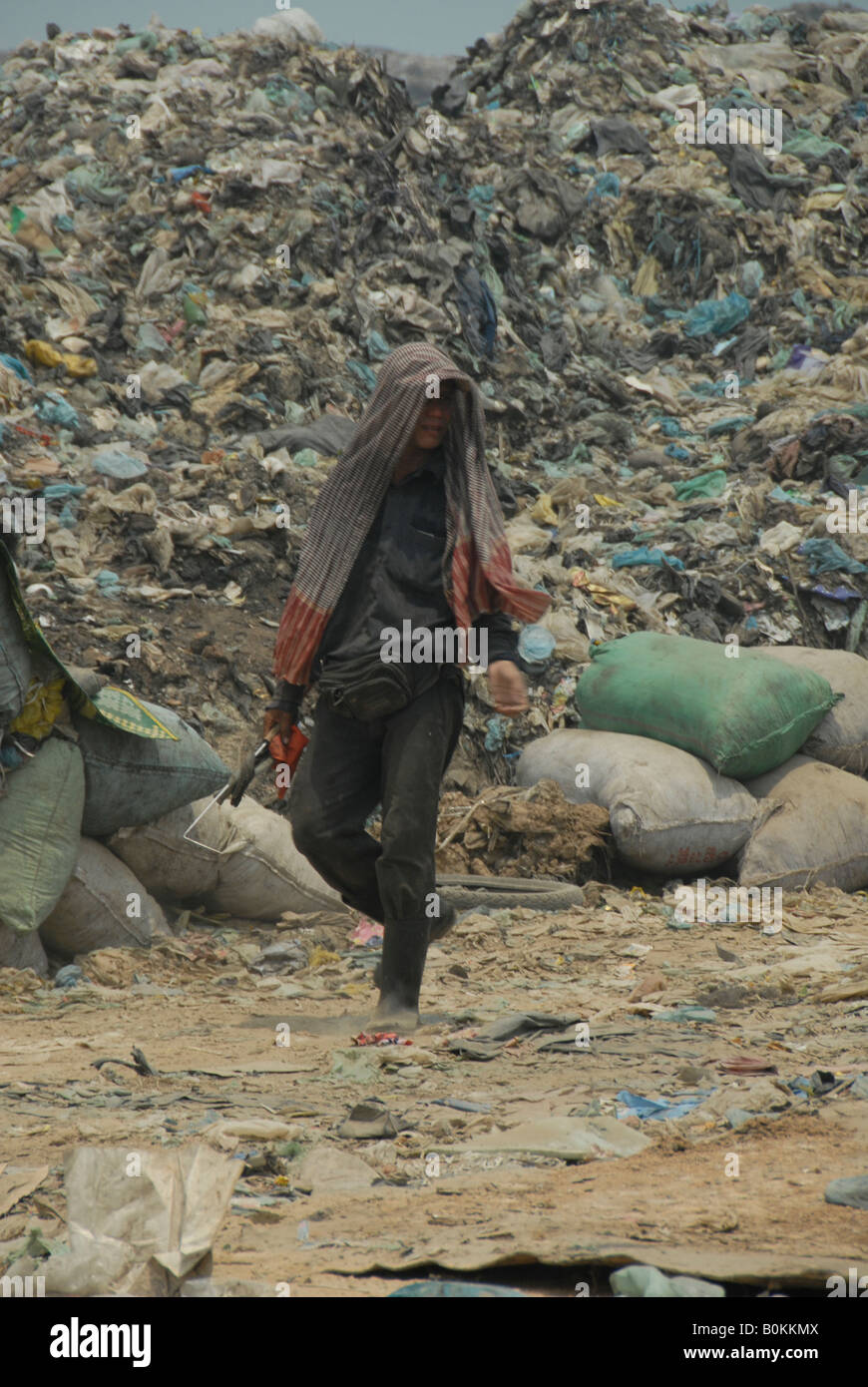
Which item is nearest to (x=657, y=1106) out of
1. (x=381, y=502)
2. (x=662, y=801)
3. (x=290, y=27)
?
(x=381, y=502)

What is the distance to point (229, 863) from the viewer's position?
4.41 m

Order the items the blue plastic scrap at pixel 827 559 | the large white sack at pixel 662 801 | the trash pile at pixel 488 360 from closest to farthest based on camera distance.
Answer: the large white sack at pixel 662 801, the trash pile at pixel 488 360, the blue plastic scrap at pixel 827 559

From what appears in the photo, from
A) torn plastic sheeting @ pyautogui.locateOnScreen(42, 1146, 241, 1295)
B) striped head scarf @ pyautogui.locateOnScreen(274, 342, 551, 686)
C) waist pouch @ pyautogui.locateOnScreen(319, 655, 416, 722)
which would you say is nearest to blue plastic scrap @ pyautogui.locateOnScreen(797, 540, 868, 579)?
striped head scarf @ pyautogui.locateOnScreen(274, 342, 551, 686)

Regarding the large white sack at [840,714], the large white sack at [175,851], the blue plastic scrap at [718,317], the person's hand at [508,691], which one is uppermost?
the blue plastic scrap at [718,317]

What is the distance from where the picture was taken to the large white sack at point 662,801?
5043 mm

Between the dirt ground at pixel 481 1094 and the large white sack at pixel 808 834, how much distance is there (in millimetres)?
349

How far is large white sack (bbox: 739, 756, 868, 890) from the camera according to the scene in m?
5.06

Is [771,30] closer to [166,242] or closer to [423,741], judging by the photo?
[166,242]

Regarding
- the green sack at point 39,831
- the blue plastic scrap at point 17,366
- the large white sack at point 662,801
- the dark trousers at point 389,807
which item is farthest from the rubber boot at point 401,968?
the blue plastic scrap at point 17,366

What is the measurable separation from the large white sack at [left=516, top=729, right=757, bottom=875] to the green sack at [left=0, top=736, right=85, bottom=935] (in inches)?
83.6

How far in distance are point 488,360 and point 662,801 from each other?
4.96 metres

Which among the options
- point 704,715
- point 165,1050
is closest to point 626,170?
point 704,715

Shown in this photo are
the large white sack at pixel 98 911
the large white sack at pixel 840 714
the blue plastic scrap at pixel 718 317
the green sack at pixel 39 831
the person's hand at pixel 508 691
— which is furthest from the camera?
the blue plastic scrap at pixel 718 317

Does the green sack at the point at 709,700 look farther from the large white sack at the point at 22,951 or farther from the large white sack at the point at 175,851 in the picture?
the large white sack at the point at 22,951
